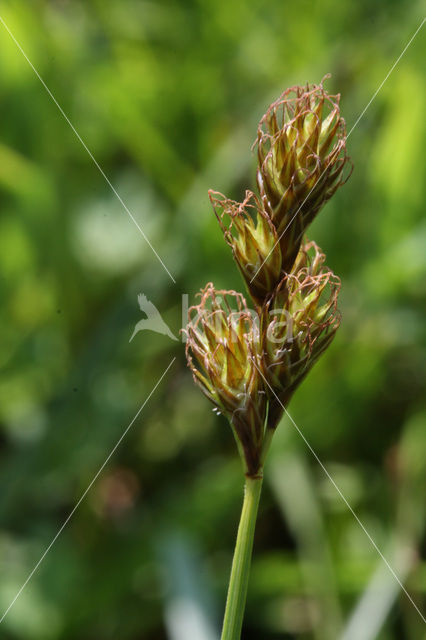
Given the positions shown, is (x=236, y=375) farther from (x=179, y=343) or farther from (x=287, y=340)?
(x=179, y=343)

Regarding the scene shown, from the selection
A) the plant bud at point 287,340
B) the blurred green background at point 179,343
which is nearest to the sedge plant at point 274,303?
the plant bud at point 287,340

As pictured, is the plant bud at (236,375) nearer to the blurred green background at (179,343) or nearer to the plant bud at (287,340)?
the plant bud at (287,340)

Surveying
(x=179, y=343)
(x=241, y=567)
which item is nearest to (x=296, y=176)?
(x=241, y=567)

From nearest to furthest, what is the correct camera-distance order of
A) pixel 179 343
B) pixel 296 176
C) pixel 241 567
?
pixel 241 567 < pixel 296 176 < pixel 179 343

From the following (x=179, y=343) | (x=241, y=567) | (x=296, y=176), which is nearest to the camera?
(x=241, y=567)

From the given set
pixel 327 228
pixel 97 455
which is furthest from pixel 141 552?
pixel 327 228

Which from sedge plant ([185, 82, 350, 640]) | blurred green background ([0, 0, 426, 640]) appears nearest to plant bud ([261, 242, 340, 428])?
sedge plant ([185, 82, 350, 640])

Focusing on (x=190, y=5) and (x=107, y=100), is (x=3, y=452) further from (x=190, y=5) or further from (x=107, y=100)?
(x=190, y=5)
